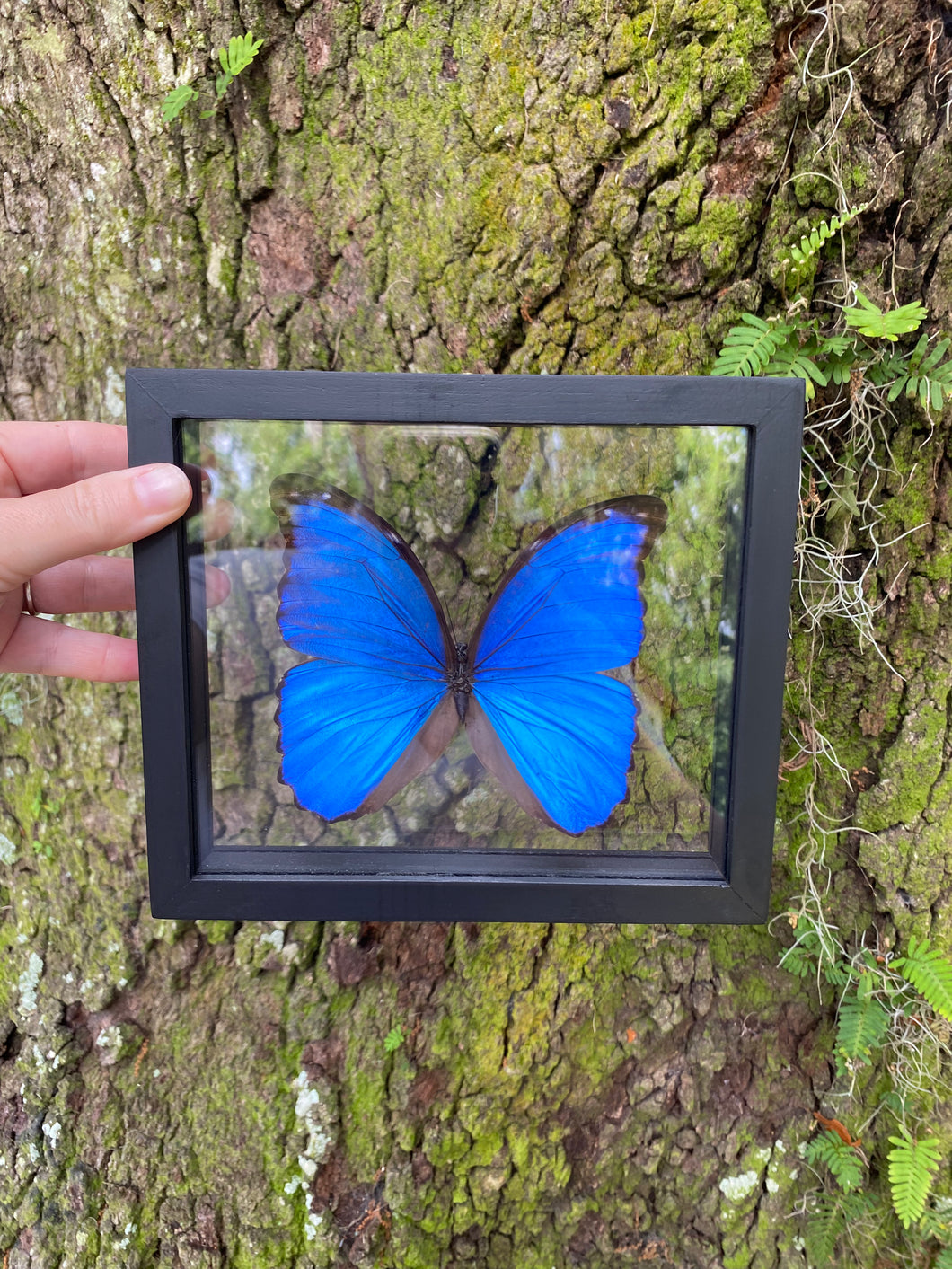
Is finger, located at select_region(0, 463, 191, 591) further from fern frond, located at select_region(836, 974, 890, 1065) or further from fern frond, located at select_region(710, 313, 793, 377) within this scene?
fern frond, located at select_region(836, 974, 890, 1065)

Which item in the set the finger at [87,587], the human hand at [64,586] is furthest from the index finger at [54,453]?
the finger at [87,587]

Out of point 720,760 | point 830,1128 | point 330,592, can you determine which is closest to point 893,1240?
point 830,1128

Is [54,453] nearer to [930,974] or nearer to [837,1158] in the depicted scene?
[930,974]

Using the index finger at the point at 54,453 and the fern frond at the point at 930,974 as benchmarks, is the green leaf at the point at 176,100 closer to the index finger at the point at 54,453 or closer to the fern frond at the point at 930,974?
the index finger at the point at 54,453

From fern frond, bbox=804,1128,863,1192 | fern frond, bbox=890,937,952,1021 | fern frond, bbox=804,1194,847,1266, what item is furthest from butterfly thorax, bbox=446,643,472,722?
fern frond, bbox=804,1194,847,1266

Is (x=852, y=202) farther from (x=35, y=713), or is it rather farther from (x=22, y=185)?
(x=35, y=713)
